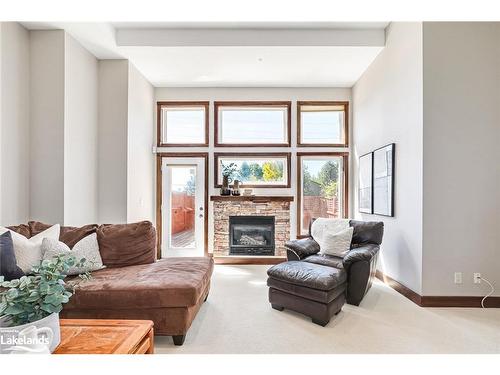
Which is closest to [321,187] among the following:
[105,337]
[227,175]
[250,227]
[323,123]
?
[323,123]

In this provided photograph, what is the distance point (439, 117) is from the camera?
3.10 m

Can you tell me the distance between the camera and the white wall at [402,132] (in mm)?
3195

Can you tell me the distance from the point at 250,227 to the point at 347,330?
286 cm

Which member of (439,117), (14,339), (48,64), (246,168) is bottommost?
(14,339)

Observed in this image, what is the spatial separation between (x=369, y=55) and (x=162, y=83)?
11.3 feet

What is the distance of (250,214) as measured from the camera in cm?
518

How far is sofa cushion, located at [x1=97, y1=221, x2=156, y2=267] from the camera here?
2947 millimetres

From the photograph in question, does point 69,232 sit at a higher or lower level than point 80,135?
lower

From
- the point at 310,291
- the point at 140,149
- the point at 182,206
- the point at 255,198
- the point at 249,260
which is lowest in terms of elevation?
the point at 249,260

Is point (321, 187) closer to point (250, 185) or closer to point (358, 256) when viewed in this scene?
point (250, 185)

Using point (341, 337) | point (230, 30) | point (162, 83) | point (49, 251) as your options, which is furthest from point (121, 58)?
point (341, 337)

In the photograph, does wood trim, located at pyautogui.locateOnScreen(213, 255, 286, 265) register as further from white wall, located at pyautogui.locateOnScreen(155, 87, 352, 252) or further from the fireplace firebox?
white wall, located at pyautogui.locateOnScreen(155, 87, 352, 252)
